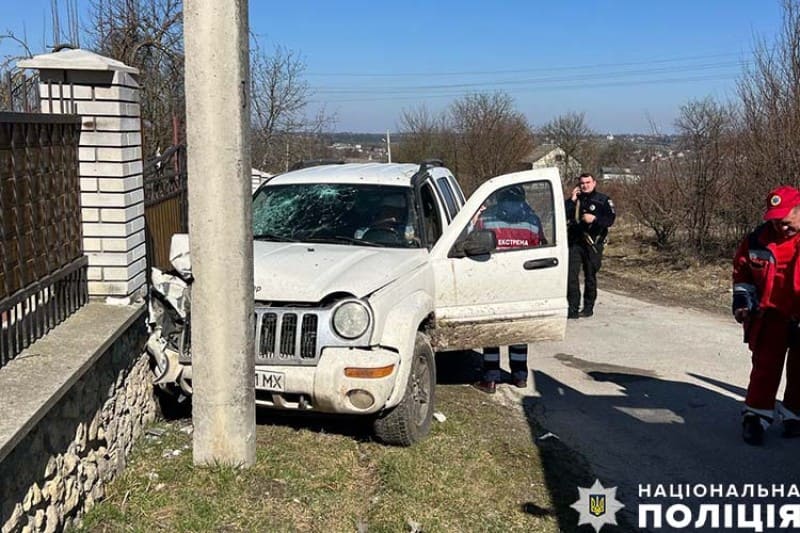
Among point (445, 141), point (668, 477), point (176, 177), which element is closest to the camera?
point (668, 477)

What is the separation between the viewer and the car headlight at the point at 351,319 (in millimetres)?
4898

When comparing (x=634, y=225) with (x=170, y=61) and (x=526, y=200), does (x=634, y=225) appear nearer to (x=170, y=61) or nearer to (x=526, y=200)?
(x=170, y=61)

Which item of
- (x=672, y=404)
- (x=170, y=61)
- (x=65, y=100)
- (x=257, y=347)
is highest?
(x=170, y=61)

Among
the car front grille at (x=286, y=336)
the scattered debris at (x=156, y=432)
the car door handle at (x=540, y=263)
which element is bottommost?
the scattered debris at (x=156, y=432)

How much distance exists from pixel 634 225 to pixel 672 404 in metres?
12.7

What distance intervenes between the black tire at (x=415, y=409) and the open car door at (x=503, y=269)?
0.64m

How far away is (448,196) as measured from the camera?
7.54 meters

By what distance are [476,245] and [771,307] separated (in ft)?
6.97

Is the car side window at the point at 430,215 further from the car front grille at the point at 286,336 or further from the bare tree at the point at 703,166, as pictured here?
the bare tree at the point at 703,166

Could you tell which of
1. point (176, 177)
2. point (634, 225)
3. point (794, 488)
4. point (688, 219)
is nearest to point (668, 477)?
point (794, 488)

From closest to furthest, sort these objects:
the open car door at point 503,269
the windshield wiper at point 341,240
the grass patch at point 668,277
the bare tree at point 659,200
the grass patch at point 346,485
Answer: the grass patch at point 346,485 → the windshield wiper at point 341,240 → the open car door at point 503,269 → the grass patch at point 668,277 → the bare tree at point 659,200

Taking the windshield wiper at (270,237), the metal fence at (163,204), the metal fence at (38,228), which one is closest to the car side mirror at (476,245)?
the windshield wiper at (270,237)

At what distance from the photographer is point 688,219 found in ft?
51.7

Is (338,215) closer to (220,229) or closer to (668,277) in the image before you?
(220,229)
